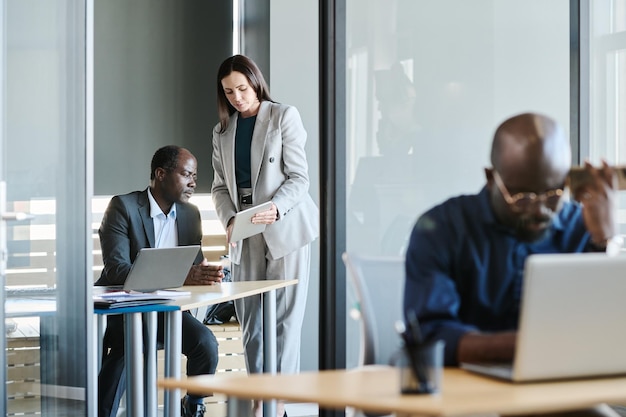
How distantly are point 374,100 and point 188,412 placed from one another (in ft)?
5.30

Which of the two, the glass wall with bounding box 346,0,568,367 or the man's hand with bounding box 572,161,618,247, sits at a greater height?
the glass wall with bounding box 346,0,568,367

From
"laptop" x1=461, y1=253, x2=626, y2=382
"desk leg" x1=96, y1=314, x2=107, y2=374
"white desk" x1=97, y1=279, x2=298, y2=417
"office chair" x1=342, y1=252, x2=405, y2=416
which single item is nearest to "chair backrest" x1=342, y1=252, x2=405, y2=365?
"office chair" x1=342, y1=252, x2=405, y2=416

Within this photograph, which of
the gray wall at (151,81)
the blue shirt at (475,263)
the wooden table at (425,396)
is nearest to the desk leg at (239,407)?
the wooden table at (425,396)

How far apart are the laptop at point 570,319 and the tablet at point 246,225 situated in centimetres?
242

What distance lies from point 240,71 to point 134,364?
5.02ft

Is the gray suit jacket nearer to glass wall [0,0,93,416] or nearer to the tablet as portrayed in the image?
the tablet

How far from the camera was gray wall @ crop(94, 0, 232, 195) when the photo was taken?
6695 mm

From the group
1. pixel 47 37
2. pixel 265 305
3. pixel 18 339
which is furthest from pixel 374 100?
pixel 18 339

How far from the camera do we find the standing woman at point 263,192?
4.52 m

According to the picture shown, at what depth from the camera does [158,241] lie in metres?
4.50

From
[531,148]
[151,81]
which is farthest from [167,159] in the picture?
[531,148]

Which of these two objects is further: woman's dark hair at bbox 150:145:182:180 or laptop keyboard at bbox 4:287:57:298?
woman's dark hair at bbox 150:145:182:180

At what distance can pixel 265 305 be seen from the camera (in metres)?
4.41

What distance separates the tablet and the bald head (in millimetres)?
2134
